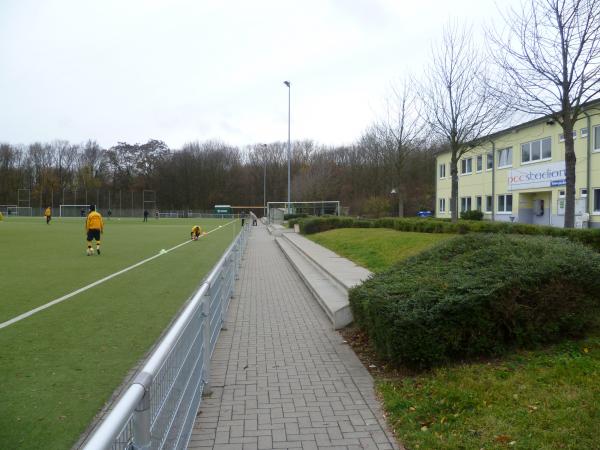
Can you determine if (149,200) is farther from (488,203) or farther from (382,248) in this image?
(382,248)

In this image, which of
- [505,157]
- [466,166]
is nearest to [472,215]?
[505,157]

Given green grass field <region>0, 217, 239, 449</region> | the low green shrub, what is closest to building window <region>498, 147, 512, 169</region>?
the low green shrub

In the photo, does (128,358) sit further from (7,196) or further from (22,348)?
(7,196)

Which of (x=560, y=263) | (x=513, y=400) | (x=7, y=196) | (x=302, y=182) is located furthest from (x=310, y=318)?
(x=7, y=196)

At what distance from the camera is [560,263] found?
5.74 meters

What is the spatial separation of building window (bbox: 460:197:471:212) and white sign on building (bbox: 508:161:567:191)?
7.10 meters

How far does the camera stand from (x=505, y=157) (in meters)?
36.0

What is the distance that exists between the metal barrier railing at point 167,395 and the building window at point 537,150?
3051 cm

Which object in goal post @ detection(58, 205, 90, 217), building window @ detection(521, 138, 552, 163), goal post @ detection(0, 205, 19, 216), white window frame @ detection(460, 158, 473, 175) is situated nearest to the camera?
building window @ detection(521, 138, 552, 163)

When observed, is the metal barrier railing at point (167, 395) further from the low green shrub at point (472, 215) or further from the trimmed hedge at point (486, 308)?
the low green shrub at point (472, 215)

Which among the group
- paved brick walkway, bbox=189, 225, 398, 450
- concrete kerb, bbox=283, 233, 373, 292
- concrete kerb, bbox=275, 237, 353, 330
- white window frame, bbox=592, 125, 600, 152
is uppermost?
white window frame, bbox=592, 125, 600, 152

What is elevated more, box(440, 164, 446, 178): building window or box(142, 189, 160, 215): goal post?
box(440, 164, 446, 178): building window

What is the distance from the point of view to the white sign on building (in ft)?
96.9

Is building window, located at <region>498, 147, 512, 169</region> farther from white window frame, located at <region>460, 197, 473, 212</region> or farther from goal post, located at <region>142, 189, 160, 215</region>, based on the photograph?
goal post, located at <region>142, 189, 160, 215</region>
